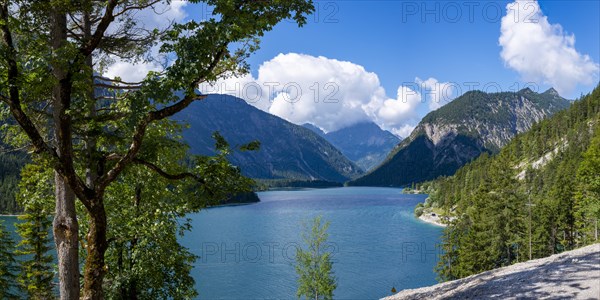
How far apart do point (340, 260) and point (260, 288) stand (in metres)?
17.9

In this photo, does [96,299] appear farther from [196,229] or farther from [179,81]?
[196,229]

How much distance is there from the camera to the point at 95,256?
332 inches

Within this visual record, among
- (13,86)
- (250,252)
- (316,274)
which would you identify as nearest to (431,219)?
(250,252)

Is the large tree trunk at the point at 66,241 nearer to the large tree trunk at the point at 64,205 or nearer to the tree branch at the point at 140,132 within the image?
the large tree trunk at the point at 64,205

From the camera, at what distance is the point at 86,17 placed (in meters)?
9.02

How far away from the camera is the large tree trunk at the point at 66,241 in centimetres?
836

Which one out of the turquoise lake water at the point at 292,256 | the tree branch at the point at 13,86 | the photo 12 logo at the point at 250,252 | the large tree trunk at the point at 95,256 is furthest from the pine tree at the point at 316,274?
the tree branch at the point at 13,86

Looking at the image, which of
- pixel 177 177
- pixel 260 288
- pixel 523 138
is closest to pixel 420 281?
pixel 260 288

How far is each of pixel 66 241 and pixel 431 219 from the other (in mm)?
112202

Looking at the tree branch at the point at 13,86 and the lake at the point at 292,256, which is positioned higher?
the tree branch at the point at 13,86

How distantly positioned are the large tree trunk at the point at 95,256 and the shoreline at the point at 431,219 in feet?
346

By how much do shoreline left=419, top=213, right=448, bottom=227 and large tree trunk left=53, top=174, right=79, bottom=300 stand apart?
347 ft

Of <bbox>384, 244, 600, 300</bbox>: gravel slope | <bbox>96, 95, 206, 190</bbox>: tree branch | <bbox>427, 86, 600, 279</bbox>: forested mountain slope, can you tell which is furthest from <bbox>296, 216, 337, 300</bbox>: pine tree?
<bbox>96, 95, 206, 190</bbox>: tree branch

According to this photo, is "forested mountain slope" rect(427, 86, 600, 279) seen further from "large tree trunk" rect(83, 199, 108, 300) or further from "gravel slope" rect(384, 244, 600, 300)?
"large tree trunk" rect(83, 199, 108, 300)
